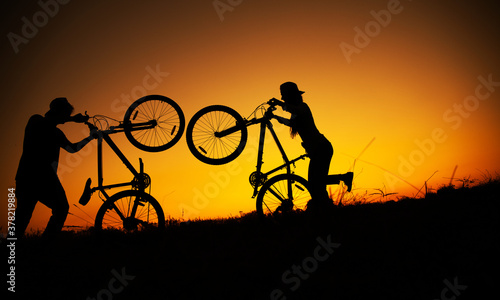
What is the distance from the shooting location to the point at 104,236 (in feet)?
19.8

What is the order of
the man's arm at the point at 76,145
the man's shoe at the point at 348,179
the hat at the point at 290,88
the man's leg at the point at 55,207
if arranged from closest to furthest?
the man's leg at the point at 55,207, the man's arm at the point at 76,145, the man's shoe at the point at 348,179, the hat at the point at 290,88

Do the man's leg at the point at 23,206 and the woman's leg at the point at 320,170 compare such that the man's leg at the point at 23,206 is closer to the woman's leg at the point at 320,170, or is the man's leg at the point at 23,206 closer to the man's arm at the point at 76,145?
the man's arm at the point at 76,145

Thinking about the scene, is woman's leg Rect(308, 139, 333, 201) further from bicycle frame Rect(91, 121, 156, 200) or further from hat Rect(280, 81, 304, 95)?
bicycle frame Rect(91, 121, 156, 200)

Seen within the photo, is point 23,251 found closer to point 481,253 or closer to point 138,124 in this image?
point 138,124

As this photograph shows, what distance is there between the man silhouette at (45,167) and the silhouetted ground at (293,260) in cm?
76

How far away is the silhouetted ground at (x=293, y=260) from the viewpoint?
3664 millimetres

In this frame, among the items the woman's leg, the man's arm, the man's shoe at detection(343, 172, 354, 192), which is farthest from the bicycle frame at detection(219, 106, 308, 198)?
the man's arm

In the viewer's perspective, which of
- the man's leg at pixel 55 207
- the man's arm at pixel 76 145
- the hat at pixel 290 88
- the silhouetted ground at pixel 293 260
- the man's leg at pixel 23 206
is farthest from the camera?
the hat at pixel 290 88

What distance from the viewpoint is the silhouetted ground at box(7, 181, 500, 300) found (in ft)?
12.0

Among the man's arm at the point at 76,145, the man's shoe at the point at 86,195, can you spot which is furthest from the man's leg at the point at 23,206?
the man's arm at the point at 76,145

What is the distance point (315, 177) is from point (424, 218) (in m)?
2.36

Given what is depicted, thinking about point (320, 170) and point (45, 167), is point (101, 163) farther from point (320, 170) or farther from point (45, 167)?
point (320, 170)

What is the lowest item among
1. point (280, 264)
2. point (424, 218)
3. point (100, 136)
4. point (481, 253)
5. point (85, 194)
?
point (481, 253)

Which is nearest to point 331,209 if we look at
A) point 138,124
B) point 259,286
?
point 259,286
